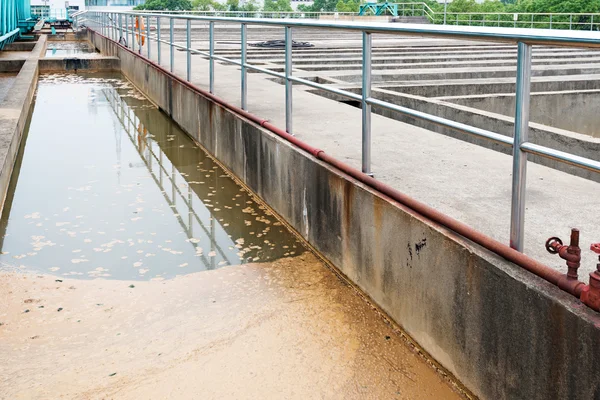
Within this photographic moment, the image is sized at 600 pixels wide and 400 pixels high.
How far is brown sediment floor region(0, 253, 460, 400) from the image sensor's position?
3.90m

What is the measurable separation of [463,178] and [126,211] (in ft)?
11.3

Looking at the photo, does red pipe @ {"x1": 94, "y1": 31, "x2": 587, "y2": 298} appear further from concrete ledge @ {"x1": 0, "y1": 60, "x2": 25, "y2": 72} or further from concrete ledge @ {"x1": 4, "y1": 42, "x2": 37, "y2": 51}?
concrete ledge @ {"x1": 4, "y1": 42, "x2": 37, "y2": 51}

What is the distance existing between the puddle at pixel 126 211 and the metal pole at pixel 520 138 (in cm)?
274

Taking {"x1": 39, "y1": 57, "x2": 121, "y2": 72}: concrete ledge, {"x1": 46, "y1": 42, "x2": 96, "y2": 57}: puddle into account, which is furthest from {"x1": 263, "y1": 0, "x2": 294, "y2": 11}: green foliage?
{"x1": 39, "y1": 57, "x2": 121, "y2": 72}: concrete ledge

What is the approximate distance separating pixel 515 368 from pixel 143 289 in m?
2.76

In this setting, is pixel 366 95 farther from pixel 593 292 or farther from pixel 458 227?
pixel 593 292

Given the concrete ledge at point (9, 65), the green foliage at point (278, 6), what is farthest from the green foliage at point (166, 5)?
the concrete ledge at point (9, 65)

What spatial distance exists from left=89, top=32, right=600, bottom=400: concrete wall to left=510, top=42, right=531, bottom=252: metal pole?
18cm

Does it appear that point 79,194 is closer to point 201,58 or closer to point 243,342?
point 243,342

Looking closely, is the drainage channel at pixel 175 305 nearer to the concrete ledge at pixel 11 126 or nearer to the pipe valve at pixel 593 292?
the concrete ledge at pixel 11 126

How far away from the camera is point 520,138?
3.32 m

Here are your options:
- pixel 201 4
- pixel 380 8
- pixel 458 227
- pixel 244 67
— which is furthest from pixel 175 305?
pixel 201 4

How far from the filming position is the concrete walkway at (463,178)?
4.01m

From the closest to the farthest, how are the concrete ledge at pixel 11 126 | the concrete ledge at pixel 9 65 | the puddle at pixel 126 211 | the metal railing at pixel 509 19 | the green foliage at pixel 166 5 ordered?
the puddle at pixel 126 211, the concrete ledge at pixel 11 126, the concrete ledge at pixel 9 65, the metal railing at pixel 509 19, the green foliage at pixel 166 5
